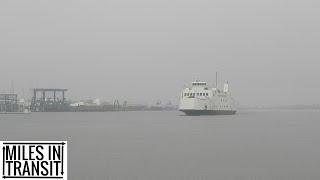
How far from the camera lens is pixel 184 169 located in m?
21.2

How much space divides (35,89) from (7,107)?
34.8 ft

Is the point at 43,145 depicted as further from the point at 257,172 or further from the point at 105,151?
the point at 105,151

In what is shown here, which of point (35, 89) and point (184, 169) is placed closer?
point (184, 169)

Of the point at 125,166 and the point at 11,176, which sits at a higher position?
the point at 11,176

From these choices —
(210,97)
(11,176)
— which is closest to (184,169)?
(11,176)

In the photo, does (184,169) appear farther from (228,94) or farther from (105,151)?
(228,94)

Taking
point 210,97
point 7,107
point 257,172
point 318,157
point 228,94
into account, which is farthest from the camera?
point 7,107

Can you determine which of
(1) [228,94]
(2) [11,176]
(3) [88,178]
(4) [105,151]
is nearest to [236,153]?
(4) [105,151]

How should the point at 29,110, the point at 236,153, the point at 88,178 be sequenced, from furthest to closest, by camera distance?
the point at 29,110 → the point at 236,153 → the point at 88,178

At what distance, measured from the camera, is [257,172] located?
20.7 m

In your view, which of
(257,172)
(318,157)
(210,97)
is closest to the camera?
(257,172)

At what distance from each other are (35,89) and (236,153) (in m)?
134

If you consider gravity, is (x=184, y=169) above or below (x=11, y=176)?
below

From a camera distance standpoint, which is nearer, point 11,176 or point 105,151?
point 11,176
